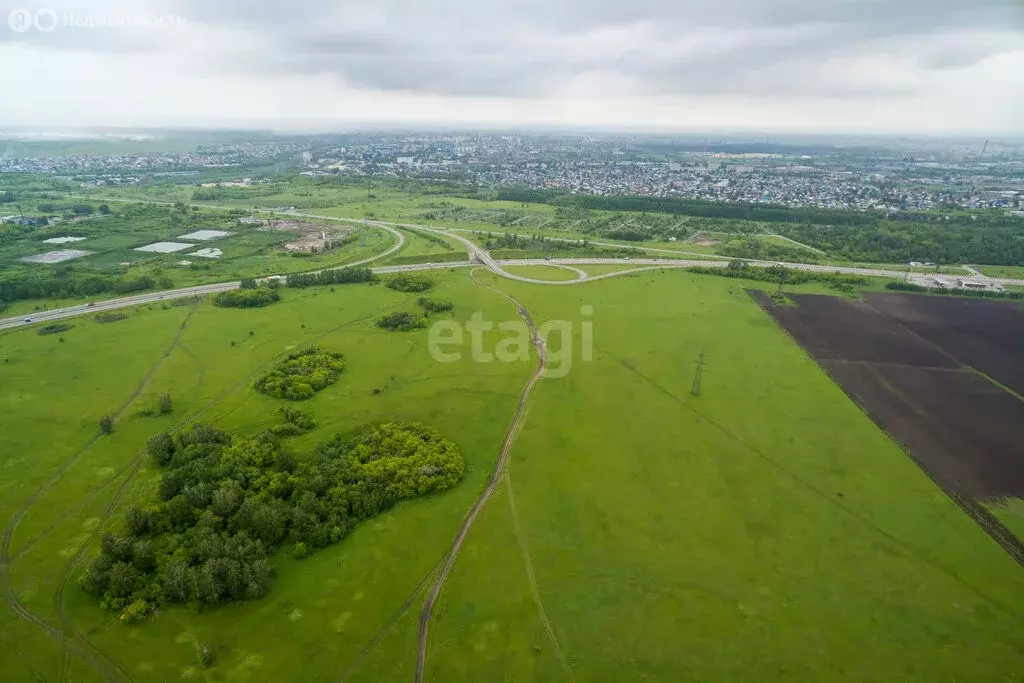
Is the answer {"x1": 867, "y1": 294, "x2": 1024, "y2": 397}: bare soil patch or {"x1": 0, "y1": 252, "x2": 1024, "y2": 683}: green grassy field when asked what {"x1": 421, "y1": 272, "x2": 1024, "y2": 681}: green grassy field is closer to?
{"x1": 0, "y1": 252, "x2": 1024, "y2": 683}: green grassy field

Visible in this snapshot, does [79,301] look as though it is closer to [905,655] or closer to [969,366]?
[905,655]

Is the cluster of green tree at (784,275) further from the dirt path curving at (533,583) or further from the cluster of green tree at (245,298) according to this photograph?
the cluster of green tree at (245,298)

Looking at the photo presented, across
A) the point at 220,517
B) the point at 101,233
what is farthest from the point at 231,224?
the point at 220,517

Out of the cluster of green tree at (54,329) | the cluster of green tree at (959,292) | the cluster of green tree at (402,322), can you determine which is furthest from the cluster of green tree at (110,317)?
the cluster of green tree at (959,292)

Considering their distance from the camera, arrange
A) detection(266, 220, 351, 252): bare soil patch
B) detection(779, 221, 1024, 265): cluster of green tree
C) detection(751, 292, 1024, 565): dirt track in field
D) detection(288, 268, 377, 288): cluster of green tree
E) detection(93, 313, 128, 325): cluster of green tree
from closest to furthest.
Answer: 1. detection(751, 292, 1024, 565): dirt track in field
2. detection(93, 313, 128, 325): cluster of green tree
3. detection(288, 268, 377, 288): cluster of green tree
4. detection(779, 221, 1024, 265): cluster of green tree
5. detection(266, 220, 351, 252): bare soil patch

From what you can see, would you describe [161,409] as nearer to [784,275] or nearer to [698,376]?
[698,376]

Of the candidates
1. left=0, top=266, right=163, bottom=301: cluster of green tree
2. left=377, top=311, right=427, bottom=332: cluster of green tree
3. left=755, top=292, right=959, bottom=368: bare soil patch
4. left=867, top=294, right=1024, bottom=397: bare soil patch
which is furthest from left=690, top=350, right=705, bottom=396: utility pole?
left=0, top=266, right=163, bottom=301: cluster of green tree
